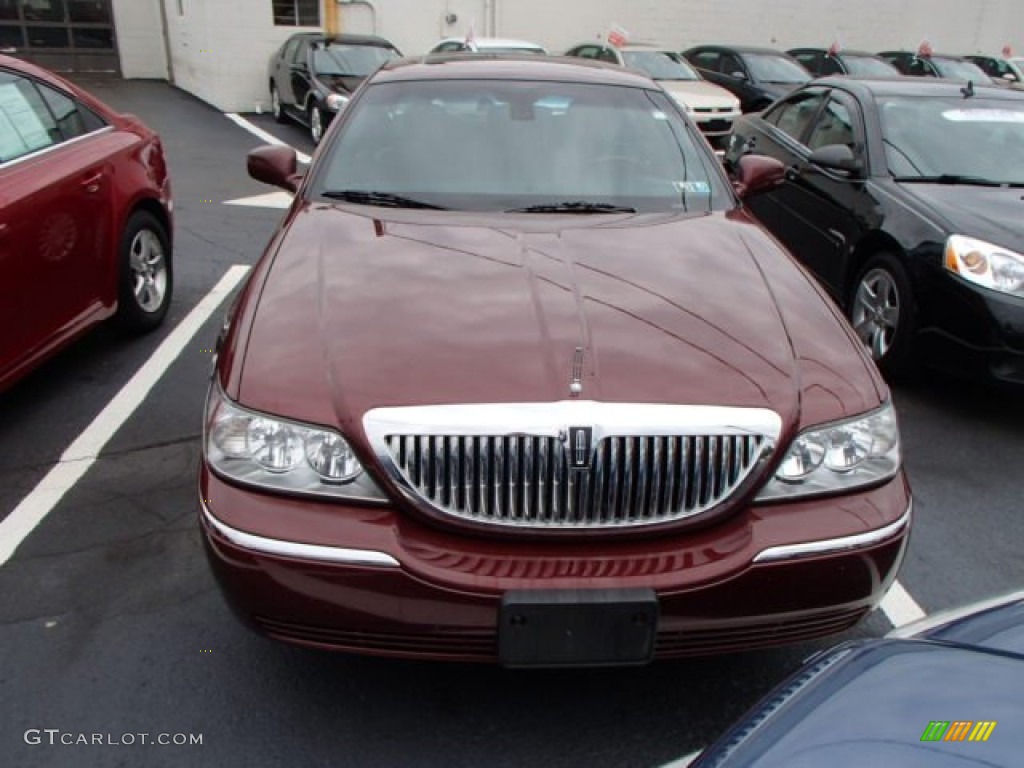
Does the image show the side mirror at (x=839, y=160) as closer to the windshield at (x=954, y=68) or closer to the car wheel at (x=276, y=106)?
the car wheel at (x=276, y=106)

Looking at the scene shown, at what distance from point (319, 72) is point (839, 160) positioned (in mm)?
9079

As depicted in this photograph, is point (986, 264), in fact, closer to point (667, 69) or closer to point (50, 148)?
point (50, 148)

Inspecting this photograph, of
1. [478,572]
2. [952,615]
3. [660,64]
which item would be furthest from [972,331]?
[660,64]

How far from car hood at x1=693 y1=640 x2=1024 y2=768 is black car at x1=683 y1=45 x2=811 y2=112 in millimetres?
13883

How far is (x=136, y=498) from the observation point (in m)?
3.53

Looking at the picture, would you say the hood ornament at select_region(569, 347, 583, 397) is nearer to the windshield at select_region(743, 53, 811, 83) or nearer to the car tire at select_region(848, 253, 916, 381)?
the car tire at select_region(848, 253, 916, 381)

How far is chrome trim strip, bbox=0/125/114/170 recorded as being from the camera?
394 cm

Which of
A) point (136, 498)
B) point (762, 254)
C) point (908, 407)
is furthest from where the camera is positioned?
point (908, 407)

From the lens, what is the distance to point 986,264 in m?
4.27

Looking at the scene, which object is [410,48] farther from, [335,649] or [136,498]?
[335,649]

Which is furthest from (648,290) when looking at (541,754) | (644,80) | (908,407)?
(908,407)

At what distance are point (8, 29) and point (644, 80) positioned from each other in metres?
17.9

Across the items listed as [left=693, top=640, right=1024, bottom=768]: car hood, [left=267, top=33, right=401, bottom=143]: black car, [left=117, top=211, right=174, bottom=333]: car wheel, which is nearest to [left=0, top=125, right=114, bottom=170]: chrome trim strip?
[left=117, top=211, right=174, bottom=333]: car wheel

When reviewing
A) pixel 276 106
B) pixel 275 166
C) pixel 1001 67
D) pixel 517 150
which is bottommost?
pixel 276 106
